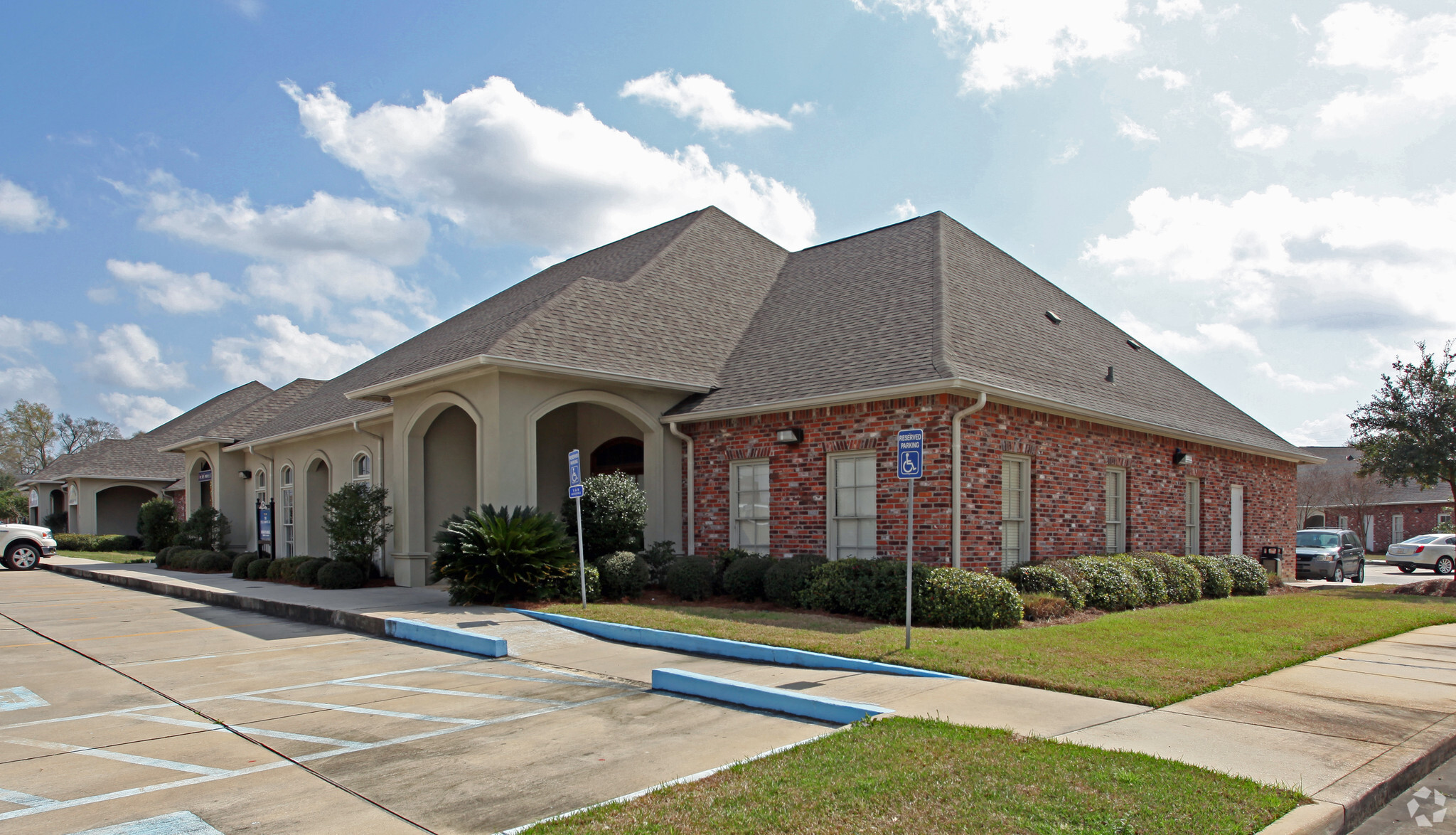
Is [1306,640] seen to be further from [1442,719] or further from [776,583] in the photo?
[776,583]

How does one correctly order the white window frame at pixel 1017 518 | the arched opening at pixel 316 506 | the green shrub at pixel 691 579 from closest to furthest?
1. the white window frame at pixel 1017 518
2. the green shrub at pixel 691 579
3. the arched opening at pixel 316 506

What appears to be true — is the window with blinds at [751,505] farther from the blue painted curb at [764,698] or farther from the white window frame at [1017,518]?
the blue painted curb at [764,698]

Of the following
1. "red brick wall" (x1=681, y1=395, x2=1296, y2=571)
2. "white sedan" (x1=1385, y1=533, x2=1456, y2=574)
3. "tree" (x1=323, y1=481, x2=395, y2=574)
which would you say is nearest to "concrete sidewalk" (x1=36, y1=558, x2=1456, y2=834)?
"red brick wall" (x1=681, y1=395, x2=1296, y2=571)

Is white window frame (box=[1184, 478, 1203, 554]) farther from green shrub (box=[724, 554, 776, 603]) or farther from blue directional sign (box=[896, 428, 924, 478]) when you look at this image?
blue directional sign (box=[896, 428, 924, 478])

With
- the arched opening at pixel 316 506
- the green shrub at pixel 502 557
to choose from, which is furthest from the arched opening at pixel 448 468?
the arched opening at pixel 316 506

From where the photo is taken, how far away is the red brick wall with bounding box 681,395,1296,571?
13555 mm

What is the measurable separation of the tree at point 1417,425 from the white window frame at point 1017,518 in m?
11.7

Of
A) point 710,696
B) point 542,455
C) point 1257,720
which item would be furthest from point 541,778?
point 542,455

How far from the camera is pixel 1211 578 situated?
17.3m

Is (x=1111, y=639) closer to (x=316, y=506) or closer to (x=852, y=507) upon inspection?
(x=852, y=507)

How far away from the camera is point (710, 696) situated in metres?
8.01

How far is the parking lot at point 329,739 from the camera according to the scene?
5230mm

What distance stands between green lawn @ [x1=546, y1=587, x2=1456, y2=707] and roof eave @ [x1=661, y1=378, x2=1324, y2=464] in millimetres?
3462

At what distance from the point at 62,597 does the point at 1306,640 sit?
2207cm
